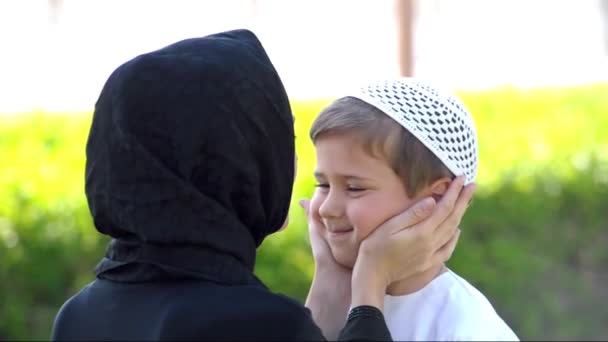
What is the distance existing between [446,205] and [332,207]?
0.88ft

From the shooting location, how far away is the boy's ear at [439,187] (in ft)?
9.09

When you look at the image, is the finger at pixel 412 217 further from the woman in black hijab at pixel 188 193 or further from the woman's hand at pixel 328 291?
the woman in black hijab at pixel 188 193

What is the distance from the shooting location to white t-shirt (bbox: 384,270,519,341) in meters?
2.72

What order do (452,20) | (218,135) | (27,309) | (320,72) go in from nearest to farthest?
1. (218,135)
2. (27,309)
3. (320,72)
4. (452,20)

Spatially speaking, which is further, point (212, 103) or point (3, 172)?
point (3, 172)

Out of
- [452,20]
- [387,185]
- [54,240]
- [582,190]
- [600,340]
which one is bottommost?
[452,20]

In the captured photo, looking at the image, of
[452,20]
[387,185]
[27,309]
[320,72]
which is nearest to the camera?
[387,185]

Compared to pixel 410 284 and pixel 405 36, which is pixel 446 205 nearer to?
pixel 410 284

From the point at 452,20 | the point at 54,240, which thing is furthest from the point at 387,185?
the point at 452,20

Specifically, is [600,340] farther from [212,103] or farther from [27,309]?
[212,103]

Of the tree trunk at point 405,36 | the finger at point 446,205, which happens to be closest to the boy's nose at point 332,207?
the finger at point 446,205

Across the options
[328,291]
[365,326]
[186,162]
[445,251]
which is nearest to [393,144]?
[445,251]

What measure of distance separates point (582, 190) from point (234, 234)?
467 centimetres

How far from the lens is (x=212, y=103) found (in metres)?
2.25
